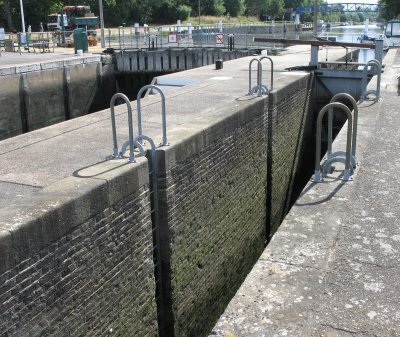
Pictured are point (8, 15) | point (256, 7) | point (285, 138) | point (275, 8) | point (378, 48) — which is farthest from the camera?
point (275, 8)

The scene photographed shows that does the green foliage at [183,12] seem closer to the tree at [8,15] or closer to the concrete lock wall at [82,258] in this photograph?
the tree at [8,15]

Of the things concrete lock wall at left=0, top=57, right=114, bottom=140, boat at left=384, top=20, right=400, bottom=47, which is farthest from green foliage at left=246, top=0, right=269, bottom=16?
concrete lock wall at left=0, top=57, right=114, bottom=140

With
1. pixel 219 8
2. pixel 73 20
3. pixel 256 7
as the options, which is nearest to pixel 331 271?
pixel 73 20

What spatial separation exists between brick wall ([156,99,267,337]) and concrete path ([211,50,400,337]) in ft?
4.79

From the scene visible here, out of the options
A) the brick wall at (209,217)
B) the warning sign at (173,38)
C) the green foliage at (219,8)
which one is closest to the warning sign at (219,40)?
the warning sign at (173,38)

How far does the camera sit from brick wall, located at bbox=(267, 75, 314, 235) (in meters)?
11.1

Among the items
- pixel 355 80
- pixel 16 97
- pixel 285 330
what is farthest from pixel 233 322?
pixel 16 97

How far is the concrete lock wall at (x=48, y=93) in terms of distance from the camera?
1652 centimetres

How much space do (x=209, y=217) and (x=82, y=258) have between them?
2999mm

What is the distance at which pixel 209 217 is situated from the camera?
7531mm

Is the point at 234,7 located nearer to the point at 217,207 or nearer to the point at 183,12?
the point at 183,12

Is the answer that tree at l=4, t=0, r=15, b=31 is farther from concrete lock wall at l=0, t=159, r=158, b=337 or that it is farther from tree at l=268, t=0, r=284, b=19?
tree at l=268, t=0, r=284, b=19

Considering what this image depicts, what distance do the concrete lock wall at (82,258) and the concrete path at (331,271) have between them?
143cm

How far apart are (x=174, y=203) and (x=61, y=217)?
2.15 metres
